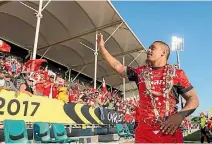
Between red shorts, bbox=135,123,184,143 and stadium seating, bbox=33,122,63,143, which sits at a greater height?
red shorts, bbox=135,123,184,143

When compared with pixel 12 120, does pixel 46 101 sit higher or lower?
higher

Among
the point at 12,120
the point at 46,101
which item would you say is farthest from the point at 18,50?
the point at 12,120

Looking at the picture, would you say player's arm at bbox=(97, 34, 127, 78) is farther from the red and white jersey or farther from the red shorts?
the red shorts

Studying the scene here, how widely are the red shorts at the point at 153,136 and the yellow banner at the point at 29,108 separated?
201 inches

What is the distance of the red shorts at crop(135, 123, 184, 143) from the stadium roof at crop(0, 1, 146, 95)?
13.5 m

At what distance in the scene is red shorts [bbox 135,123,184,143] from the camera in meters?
2.35

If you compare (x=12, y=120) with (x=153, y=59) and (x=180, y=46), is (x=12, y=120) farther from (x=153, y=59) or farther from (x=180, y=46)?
(x=180, y=46)

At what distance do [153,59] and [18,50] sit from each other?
20314 mm

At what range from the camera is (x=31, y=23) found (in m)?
18.7

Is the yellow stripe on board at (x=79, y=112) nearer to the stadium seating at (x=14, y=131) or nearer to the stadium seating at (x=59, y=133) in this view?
the stadium seating at (x=59, y=133)

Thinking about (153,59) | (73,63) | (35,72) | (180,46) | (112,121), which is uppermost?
(180,46)

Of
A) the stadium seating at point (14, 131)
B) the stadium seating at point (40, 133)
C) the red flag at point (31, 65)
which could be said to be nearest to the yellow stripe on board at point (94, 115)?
the red flag at point (31, 65)

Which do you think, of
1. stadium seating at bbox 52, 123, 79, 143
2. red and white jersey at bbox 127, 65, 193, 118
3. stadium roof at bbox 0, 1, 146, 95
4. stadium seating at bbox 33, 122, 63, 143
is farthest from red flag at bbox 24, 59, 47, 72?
red and white jersey at bbox 127, 65, 193, 118

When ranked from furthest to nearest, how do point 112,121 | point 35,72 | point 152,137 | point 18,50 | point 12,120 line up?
point 18,50 → point 112,121 → point 35,72 → point 12,120 → point 152,137
